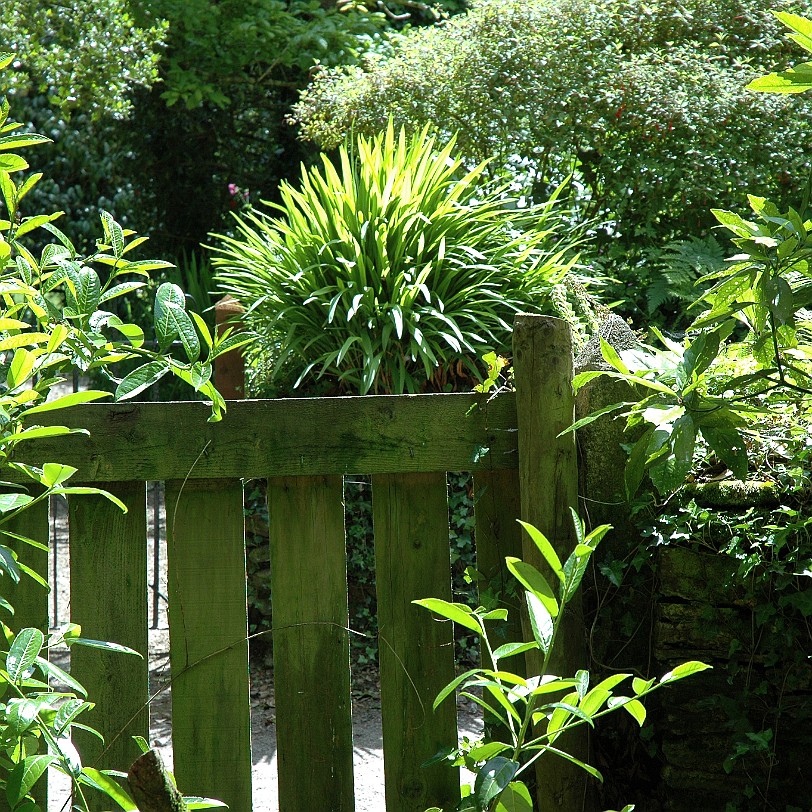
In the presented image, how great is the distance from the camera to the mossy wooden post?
7.09ft

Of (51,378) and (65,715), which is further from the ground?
(51,378)

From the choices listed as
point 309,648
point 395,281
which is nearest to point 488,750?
point 309,648

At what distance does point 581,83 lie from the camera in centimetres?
514

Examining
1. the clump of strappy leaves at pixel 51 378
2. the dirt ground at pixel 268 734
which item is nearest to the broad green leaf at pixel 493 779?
the clump of strappy leaves at pixel 51 378

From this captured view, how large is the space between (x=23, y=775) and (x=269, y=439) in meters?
0.97

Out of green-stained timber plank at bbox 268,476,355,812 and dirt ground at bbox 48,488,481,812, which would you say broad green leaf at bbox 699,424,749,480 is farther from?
dirt ground at bbox 48,488,481,812

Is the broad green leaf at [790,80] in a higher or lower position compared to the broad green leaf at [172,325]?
higher

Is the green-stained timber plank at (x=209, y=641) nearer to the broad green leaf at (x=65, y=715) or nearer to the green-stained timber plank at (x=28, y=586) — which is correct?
the green-stained timber plank at (x=28, y=586)

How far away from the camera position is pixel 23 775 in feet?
4.48

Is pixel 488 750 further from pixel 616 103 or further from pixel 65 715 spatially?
pixel 616 103

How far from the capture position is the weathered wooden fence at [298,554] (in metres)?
2.15

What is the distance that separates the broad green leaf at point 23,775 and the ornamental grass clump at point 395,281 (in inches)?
90.9

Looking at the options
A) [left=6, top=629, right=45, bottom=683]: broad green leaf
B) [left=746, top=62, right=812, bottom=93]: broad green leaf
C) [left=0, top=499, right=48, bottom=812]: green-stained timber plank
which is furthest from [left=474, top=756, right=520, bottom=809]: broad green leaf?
[left=0, top=499, right=48, bottom=812]: green-stained timber plank

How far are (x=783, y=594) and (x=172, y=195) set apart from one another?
31.3 ft
